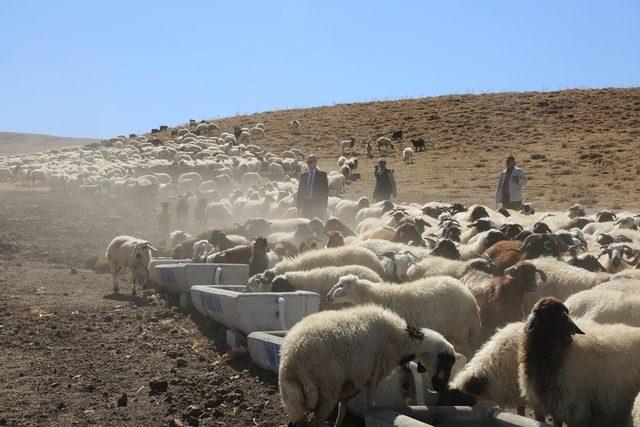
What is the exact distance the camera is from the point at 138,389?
29.2 feet

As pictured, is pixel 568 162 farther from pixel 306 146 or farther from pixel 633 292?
pixel 633 292

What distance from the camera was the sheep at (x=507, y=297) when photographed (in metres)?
9.25

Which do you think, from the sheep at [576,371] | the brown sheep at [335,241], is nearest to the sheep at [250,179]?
the brown sheep at [335,241]

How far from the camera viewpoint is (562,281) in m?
9.84

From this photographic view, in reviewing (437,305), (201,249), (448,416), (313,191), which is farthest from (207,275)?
(448,416)

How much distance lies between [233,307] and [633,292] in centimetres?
443

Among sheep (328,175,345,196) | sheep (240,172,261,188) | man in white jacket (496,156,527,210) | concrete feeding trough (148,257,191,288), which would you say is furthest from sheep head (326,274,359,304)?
sheep (240,172,261,188)

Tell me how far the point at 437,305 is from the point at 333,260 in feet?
8.76

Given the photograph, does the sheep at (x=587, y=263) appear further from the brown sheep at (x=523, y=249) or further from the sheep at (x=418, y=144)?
the sheep at (x=418, y=144)

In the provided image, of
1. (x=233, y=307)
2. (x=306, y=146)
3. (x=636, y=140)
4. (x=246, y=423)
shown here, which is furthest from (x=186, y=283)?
(x=306, y=146)

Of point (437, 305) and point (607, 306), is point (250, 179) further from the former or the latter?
point (607, 306)

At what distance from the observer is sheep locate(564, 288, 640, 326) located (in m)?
7.70

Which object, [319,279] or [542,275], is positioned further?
[319,279]

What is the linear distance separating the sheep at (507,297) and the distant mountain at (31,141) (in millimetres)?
104012
